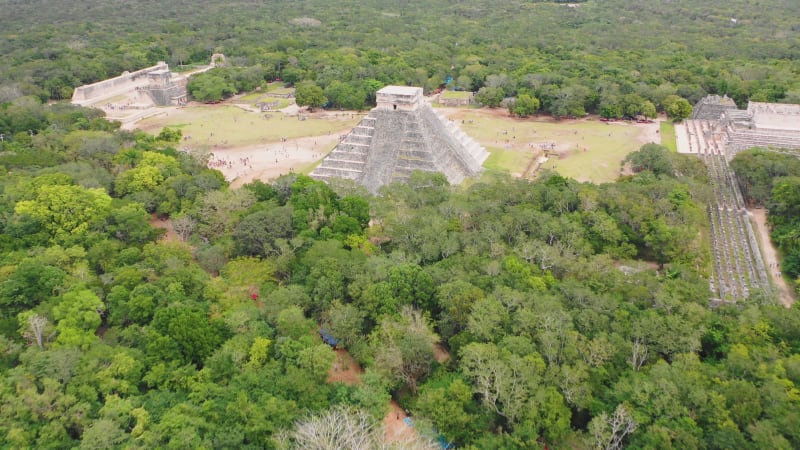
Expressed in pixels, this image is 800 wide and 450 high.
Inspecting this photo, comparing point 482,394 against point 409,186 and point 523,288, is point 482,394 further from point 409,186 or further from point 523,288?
point 409,186

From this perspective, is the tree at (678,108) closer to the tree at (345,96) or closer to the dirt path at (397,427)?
the tree at (345,96)

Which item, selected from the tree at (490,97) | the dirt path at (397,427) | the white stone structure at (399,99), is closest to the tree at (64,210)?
the white stone structure at (399,99)

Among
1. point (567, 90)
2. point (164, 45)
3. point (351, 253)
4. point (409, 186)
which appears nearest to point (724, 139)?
point (567, 90)

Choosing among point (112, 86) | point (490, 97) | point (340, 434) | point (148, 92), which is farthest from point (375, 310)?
point (112, 86)

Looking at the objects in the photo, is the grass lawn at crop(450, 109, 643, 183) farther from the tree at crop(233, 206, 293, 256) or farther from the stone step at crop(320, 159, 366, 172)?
the tree at crop(233, 206, 293, 256)

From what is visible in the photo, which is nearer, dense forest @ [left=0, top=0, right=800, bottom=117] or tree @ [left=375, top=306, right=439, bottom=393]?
tree @ [left=375, top=306, right=439, bottom=393]

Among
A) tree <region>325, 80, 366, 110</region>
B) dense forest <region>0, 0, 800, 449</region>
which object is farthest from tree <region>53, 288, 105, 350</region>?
tree <region>325, 80, 366, 110</region>

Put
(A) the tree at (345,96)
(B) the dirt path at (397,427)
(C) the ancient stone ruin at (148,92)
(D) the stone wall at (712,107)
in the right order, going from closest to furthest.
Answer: (B) the dirt path at (397,427) → (D) the stone wall at (712,107) → (A) the tree at (345,96) → (C) the ancient stone ruin at (148,92)
